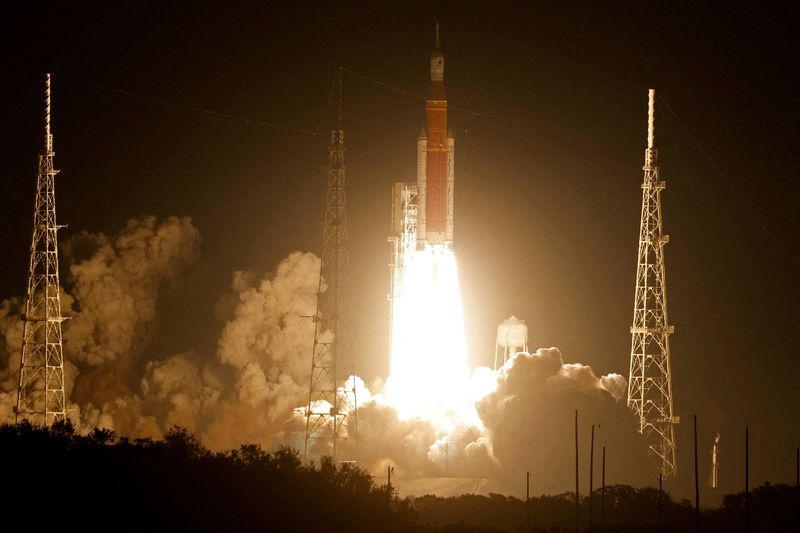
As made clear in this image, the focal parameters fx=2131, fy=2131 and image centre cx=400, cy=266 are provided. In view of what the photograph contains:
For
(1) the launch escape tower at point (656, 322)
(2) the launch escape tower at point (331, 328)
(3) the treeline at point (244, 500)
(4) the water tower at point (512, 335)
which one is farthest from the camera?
(4) the water tower at point (512, 335)

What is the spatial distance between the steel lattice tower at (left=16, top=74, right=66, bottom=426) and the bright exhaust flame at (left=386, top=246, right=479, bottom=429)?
1239cm

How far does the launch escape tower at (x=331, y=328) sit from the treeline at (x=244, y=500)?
5.84 metres

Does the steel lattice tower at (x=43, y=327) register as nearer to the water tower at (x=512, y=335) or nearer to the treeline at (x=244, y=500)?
the treeline at (x=244, y=500)

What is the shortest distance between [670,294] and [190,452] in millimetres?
38316

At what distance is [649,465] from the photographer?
7531cm

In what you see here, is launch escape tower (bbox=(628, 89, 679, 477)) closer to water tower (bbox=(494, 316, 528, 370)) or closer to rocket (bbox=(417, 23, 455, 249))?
water tower (bbox=(494, 316, 528, 370))

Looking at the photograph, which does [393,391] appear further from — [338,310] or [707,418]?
[707,418]

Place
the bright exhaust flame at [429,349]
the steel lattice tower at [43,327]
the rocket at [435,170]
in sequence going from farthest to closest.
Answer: the bright exhaust flame at [429,349] < the rocket at [435,170] < the steel lattice tower at [43,327]

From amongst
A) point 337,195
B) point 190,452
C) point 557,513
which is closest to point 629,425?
point 557,513

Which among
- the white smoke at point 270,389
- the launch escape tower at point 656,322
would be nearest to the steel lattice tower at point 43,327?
the white smoke at point 270,389

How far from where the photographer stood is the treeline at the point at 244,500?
54.6 metres

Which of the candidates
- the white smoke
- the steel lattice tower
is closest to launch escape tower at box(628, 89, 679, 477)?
the white smoke

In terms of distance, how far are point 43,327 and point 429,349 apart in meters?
14.4

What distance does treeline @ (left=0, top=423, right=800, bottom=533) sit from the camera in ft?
179
